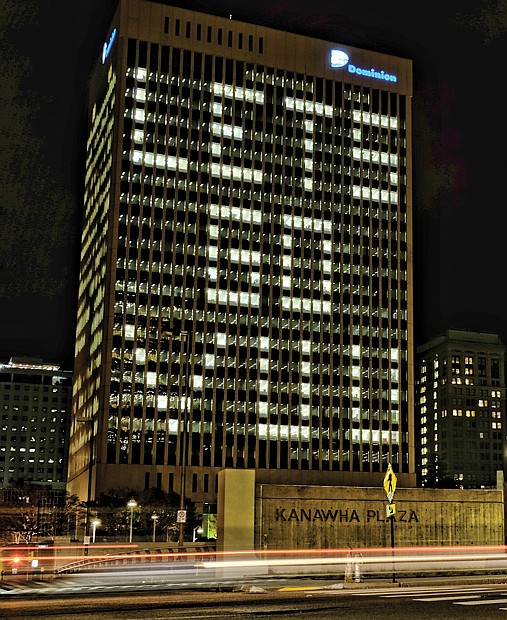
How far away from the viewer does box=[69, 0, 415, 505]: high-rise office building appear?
135 m

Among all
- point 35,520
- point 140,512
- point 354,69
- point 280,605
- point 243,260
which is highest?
point 354,69

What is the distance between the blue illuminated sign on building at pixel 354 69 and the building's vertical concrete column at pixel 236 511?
380 feet

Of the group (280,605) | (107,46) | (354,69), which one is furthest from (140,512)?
(280,605)

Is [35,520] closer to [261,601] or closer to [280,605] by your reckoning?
[261,601]

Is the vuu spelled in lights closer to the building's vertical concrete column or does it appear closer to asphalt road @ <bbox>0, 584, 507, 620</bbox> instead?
the building's vertical concrete column

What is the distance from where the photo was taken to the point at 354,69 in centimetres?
15788

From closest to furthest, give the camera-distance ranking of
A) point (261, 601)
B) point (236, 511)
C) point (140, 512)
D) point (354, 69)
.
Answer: point (261, 601), point (236, 511), point (140, 512), point (354, 69)

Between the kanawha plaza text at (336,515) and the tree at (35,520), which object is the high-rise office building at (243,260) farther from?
the kanawha plaza text at (336,515)

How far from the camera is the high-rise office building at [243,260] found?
13525 centimetres

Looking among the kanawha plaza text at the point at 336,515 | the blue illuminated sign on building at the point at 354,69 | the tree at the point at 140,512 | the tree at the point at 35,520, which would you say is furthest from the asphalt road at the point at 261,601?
the blue illuminated sign on building at the point at 354,69

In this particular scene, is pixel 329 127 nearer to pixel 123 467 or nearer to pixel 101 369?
pixel 101 369

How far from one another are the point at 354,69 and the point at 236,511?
119189 millimetres

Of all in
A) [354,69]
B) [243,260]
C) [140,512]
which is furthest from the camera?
[354,69]

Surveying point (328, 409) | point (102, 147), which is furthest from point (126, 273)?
point (328, 409)
